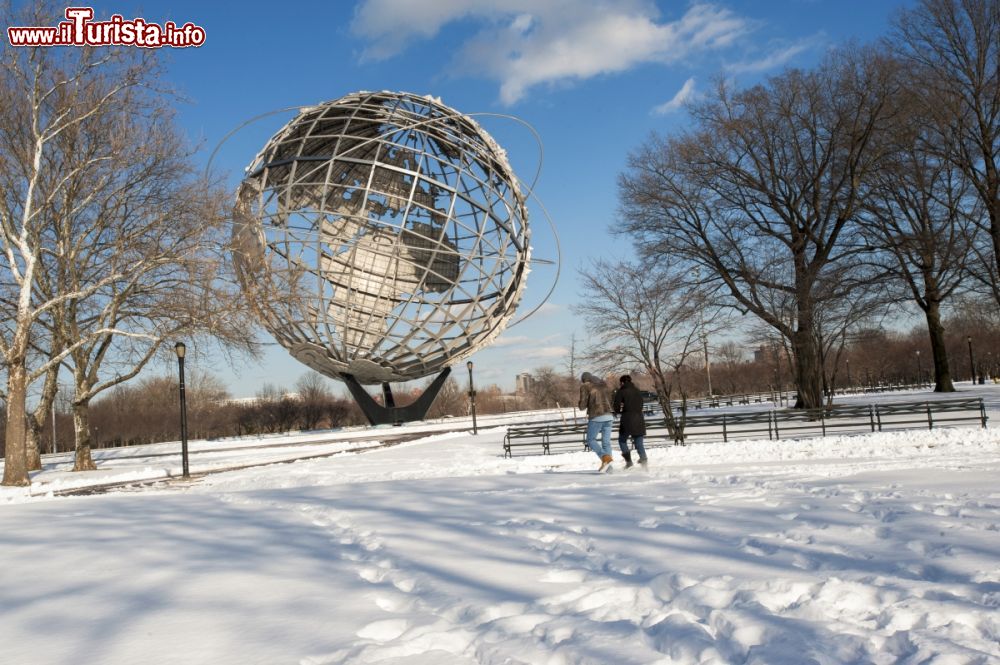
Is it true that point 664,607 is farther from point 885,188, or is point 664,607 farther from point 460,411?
point 460,411

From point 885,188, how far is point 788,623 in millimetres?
29560

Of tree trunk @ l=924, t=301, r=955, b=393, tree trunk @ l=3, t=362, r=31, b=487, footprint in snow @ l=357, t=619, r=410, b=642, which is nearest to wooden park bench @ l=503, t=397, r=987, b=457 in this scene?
tree trunk @ l=3, t=362, r=31, b=487

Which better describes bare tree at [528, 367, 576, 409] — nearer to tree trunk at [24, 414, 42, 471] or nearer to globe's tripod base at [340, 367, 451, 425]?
globe's tripod base at [340, 367, 451, 425]

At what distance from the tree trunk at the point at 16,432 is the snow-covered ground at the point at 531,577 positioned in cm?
809

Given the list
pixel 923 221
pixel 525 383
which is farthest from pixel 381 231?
pixel 525 383

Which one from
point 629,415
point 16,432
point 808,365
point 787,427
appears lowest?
point 787,427

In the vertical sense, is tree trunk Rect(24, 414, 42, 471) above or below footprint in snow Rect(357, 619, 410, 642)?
above

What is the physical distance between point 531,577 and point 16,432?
1533 centimetres

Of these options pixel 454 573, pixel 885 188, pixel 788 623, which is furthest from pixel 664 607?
pixel 885 188

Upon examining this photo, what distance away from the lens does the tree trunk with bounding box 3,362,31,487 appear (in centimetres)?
1535

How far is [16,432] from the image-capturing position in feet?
51.0

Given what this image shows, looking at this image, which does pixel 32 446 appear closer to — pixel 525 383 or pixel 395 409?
pixel 395 409

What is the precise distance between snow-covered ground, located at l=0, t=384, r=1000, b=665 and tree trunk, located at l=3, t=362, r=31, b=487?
8.09 metres

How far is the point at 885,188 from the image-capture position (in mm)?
28547
